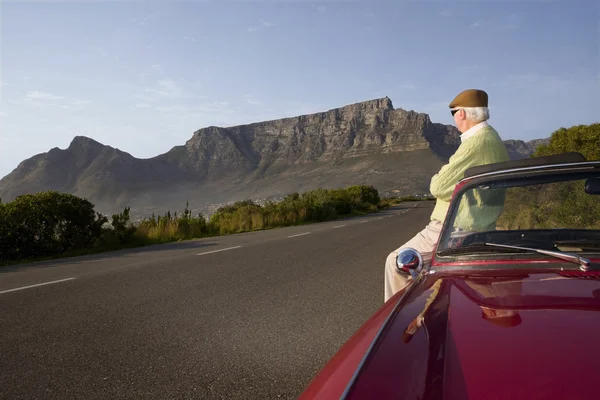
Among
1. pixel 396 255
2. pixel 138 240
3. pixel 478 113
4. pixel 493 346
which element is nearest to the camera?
pixel 493 346

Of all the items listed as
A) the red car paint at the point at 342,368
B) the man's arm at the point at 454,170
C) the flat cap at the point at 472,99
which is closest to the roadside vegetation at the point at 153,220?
the man's arm at the point at 454,170

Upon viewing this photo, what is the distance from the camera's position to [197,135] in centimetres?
15525

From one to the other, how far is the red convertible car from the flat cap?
80 cm

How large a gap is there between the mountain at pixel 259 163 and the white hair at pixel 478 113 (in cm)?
9673

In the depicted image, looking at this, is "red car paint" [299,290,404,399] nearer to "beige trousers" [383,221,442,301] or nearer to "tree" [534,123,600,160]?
"beige trousers" [383,221,442,301]

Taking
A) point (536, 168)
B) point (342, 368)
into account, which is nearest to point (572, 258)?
point (536, 168)

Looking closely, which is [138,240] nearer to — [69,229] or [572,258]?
[69,229]

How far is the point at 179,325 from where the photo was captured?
496 cm

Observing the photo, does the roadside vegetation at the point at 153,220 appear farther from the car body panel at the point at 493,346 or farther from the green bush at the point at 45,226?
the car body panel at the point at 493,346

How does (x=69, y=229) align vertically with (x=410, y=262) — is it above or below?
above

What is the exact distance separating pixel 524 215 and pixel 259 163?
146 m

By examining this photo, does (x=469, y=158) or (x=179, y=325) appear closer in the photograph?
(x=469, y=158)

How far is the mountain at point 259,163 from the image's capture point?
114312mm

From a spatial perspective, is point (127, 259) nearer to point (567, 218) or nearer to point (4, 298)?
point (4, 298)
